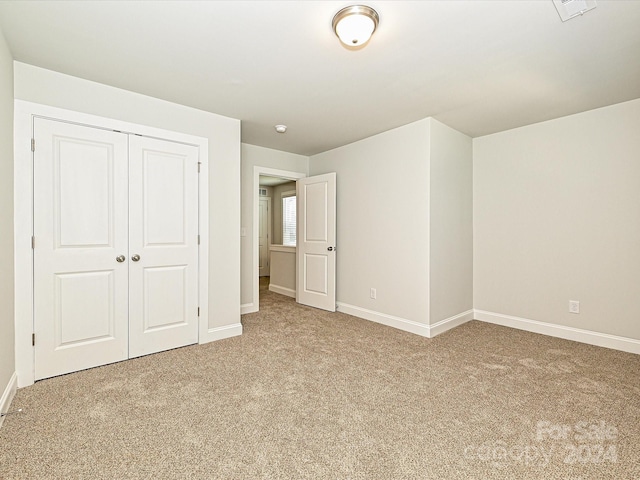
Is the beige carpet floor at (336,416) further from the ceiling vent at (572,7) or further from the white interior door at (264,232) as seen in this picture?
the white interior door at (264,232)

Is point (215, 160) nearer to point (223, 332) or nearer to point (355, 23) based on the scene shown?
point (223, 332)

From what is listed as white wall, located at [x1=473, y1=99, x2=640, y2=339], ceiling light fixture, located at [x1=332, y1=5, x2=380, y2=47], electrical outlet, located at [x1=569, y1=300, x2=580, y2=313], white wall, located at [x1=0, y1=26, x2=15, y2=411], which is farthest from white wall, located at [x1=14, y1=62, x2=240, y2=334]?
electrical outlet, located at [x1=569, y1=300, x2=580, y2=313]

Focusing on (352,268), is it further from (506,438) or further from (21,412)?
(21,412)

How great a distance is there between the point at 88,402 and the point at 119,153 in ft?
6.38

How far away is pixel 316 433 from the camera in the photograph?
1.81 metres

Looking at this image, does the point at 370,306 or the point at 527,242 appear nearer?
the point at 527,242

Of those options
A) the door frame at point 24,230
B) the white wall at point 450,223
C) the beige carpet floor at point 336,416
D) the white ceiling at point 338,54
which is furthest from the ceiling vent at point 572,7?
the door frame at point 24,230

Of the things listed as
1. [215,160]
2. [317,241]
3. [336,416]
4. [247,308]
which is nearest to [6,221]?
[215,160]

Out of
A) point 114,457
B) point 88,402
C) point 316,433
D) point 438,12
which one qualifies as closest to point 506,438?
point 316,433

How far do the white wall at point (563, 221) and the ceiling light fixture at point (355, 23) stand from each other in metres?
2.84

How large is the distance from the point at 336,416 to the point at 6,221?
8.24 feet

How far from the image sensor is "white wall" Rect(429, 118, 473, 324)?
3.58 meters

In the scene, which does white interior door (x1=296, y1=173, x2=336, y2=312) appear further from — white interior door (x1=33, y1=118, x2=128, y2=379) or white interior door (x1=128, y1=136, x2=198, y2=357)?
white interior door (x1=33, y1=118, x2=128, y2=379)

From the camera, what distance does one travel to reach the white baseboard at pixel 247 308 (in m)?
4.46
